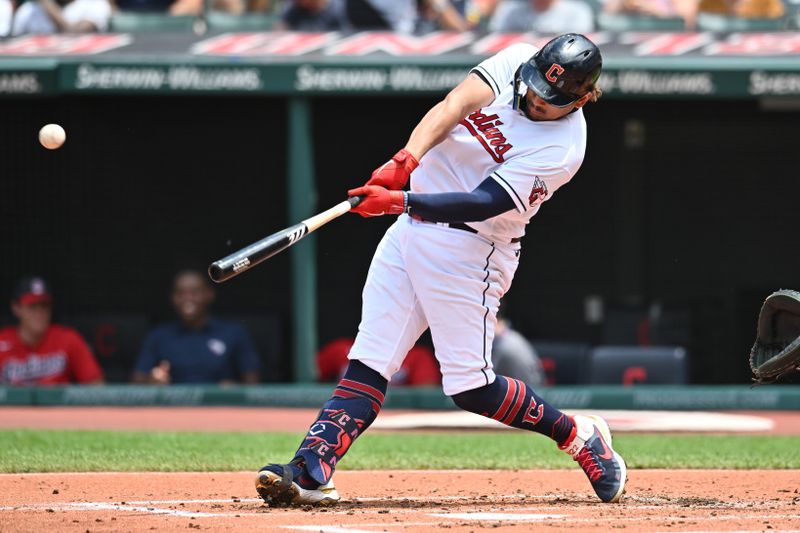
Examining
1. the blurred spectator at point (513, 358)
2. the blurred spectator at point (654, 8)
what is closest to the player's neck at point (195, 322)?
the blurred spectator at point (513, 358)

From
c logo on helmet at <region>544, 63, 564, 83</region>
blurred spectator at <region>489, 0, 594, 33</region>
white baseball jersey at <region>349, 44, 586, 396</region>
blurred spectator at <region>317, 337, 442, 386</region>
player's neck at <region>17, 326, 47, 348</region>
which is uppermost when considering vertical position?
blurred spectator at <region>489, 0, 594, 33</region>

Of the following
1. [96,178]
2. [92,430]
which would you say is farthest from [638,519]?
[96,178]

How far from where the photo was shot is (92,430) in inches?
313

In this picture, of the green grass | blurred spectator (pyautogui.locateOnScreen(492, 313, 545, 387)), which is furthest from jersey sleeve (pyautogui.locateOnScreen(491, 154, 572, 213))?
blurred spectator (pyautogui.locateOnScreen(492, 313, 545, 387))

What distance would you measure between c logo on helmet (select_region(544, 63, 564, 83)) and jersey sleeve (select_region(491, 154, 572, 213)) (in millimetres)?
263

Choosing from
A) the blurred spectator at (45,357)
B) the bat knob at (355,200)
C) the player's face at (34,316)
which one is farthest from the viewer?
the blurred spectator at (45,357)

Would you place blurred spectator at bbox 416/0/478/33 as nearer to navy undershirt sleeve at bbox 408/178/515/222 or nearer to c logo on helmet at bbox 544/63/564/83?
c logo on helmet at bbox 544/63/564/83

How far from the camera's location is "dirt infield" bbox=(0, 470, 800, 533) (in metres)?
4.19

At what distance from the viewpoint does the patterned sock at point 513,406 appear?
4.64 m

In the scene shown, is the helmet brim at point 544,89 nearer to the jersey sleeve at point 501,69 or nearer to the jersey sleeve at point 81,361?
the jersey sleeve at point 501,69

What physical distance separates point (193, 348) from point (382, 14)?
270cm

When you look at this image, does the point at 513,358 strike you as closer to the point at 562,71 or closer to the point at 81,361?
the point at 81,361

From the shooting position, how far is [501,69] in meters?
4.67

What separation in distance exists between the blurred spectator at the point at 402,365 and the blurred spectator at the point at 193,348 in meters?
0.70
